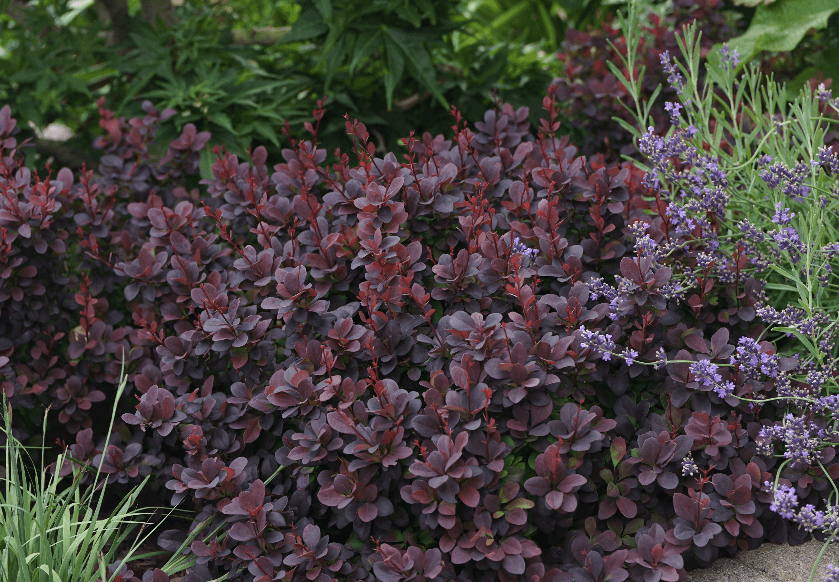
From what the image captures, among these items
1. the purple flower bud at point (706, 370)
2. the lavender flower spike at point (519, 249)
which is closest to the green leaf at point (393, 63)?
the lavender flower spike at point (519, 249)

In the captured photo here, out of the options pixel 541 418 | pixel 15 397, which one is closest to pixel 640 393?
pixel 541 418

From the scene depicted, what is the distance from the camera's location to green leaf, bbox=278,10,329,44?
3.08m

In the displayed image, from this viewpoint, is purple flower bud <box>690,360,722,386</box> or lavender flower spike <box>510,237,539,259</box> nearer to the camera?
purple flower bud <box>690,360,722,386</box>

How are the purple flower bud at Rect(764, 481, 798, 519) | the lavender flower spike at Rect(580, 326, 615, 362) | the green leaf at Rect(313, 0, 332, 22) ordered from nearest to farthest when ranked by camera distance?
the purple flower bud at Rect(764, 481, 798, 519) → the lavender flower spike at Rect(580, 326, 615, 362) → the green leaf at Rect(313, 0, 332, 22)

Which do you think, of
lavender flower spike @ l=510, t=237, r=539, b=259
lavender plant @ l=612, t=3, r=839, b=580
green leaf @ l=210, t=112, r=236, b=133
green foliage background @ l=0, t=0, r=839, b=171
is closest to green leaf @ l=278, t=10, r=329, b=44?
green foliage background @ l=0, t=0, r=839, b=171

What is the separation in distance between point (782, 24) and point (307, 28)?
2.28 m

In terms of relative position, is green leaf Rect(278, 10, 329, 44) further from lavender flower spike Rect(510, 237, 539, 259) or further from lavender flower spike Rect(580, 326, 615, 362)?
lavender flower spike Rect(580, 326, 615, 362)

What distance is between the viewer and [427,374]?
192 cm

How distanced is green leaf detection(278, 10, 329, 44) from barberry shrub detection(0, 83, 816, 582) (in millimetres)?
1055

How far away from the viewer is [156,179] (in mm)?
2723

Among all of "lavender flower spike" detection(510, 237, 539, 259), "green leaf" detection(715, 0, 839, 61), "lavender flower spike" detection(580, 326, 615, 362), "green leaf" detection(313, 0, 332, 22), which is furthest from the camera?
"green leaf" detection(715, 0, 839, 61)

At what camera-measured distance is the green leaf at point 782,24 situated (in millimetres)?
3113

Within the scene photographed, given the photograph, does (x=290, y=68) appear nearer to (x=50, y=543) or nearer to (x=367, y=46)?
(x=367, y=46)

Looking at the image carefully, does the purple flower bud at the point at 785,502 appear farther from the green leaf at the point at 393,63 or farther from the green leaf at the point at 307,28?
the green leaf at the point at 307,28
